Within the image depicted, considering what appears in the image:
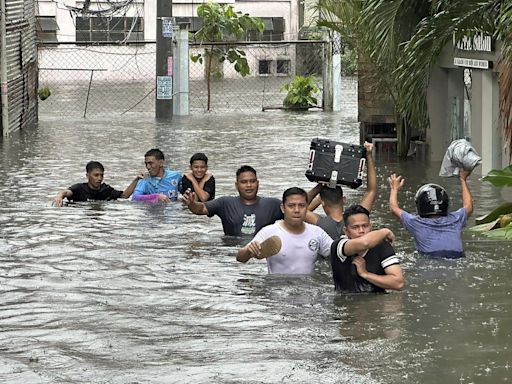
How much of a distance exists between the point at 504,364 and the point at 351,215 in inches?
97.5

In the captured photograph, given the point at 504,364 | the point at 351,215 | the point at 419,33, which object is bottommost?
the point at 504,364

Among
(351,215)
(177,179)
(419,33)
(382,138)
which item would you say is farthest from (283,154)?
(351,215)

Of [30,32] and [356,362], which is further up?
[30,32]

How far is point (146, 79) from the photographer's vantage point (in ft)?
159

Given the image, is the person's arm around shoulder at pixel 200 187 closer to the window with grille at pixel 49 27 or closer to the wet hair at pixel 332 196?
the wet hair at pixel 332 196

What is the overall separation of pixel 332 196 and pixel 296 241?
1176mm

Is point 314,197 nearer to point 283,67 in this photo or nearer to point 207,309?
point 207,309

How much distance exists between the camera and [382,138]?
25.5m

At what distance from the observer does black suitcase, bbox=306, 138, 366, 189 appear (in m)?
13.5

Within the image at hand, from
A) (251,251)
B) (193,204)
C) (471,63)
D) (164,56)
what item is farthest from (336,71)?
(251,251)

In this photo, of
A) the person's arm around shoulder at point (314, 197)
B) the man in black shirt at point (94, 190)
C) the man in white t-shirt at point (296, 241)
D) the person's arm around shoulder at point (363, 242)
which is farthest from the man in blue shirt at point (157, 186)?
the person's arm around shoulder at point (363, 242)

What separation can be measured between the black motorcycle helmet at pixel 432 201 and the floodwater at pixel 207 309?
49 cm

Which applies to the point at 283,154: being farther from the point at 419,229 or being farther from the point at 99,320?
the point at 99,320

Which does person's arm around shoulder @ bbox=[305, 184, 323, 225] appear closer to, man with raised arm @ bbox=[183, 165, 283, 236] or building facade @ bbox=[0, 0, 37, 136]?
man with raised arm @ bbox=[183, 165, 283, 236]
